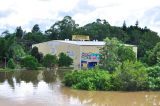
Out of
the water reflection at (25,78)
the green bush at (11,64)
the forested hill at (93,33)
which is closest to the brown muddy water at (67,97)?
the water reflection at (25,78)

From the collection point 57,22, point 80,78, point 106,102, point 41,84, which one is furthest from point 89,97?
point 57,22

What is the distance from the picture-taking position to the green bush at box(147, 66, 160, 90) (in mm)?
28202

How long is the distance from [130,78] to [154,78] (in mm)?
2226

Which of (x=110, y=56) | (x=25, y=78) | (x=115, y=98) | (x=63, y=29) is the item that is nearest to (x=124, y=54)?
(x=110, y=56)

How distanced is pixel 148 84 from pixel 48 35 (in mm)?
55317

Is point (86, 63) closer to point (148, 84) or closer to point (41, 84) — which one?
point (41, 84)

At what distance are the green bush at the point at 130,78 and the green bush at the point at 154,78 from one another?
433mm

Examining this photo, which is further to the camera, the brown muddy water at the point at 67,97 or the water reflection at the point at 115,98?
the water reflection at the point at 115,98

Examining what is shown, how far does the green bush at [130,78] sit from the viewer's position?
27.5 meters

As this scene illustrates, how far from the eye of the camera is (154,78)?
2872 centimetres

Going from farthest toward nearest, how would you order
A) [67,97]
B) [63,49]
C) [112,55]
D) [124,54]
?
[63,49]
[124,54]
[112,55]
[67,97]

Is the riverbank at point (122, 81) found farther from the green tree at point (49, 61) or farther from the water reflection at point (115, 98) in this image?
the green tree at point (49, 61)

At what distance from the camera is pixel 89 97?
25.0m

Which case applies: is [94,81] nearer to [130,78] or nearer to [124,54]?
[130,78]
